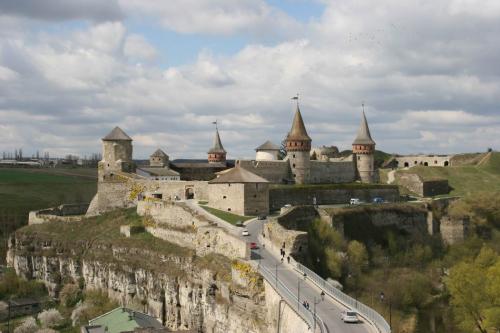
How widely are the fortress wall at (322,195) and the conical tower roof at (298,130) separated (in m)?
7.09

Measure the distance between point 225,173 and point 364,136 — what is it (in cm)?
2890

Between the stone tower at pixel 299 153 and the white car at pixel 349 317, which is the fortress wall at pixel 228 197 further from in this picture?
the white car at pixel 349 317

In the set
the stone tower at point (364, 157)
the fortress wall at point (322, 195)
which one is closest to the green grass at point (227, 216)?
the fortress wall at point (322, 195)

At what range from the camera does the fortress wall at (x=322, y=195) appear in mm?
69438

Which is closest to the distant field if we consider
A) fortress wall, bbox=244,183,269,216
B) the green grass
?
the green grass

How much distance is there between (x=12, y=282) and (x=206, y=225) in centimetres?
2884

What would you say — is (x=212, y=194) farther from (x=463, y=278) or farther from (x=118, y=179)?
(x=463, y=278)

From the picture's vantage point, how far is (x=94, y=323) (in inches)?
1877

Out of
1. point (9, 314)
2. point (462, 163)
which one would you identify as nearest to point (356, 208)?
point (9, 314)

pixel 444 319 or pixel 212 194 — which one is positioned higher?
pixel 212 194

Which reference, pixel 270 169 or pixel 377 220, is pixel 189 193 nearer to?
pixel 270 169

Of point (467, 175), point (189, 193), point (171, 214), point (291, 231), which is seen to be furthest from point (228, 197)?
point (467, 175)

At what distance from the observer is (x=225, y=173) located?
216 feet

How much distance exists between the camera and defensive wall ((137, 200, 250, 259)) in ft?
165
